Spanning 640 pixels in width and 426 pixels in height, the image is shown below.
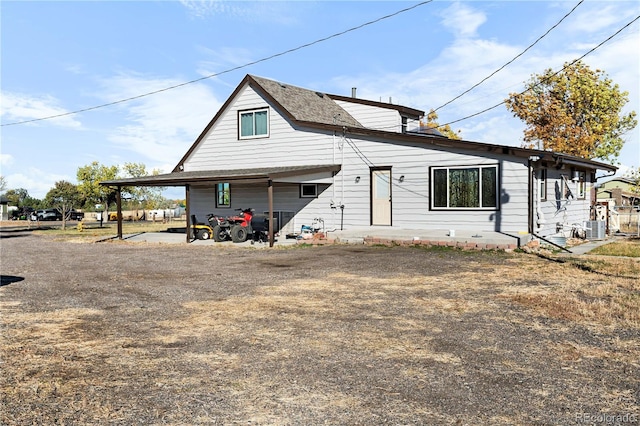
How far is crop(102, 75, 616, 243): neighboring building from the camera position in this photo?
1617 centimetres

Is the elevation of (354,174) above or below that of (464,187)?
above

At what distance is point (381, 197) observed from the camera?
1886 centimetres

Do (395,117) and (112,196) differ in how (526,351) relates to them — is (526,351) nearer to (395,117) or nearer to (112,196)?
(395,117)

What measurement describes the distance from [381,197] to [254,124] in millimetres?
7246

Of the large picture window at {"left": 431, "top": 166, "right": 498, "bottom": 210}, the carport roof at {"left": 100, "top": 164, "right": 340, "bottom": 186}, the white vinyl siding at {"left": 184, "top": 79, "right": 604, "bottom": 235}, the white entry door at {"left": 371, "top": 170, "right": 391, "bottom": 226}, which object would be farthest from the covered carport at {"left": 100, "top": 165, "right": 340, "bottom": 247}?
the large picture window at {"left": 431, "top": 166, "right": 498, "bottom": 210}

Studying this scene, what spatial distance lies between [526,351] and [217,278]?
21.9 feet

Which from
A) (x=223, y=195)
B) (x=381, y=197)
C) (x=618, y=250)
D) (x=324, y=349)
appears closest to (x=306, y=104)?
(x=223, y=195)

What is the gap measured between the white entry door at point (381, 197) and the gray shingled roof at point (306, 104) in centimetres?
435

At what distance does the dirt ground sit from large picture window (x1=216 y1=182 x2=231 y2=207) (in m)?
12.7

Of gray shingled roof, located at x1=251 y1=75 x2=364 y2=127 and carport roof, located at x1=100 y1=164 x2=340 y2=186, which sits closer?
carport roof, located at x1=100 y1=164 x2=340 y2=186

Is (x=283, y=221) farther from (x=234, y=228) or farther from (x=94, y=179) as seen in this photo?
(x=94, y=179)

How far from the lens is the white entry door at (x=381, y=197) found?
18.6m

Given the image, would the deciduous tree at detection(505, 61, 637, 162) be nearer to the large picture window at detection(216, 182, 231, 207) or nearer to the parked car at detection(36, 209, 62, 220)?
the large picture window at detection(216, 182, 231, 207)

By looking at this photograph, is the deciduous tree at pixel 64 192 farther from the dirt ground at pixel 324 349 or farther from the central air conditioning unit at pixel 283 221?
the dirt ground at pixel 324 349
